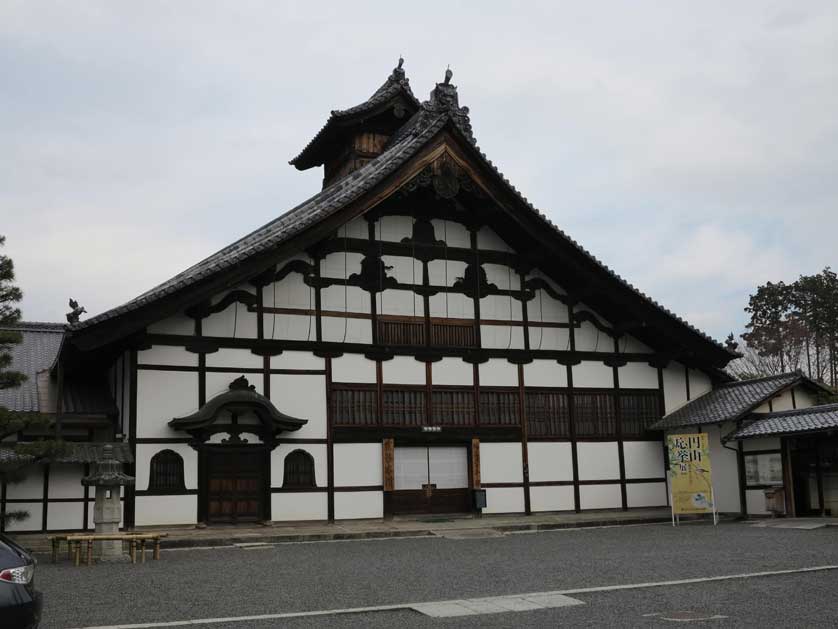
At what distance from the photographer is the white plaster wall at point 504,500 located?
21.3 m

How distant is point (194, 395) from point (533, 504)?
8455mm

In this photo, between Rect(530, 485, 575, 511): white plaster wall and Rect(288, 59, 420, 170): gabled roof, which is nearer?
Rect(530, 485, 575, 511): white plaster wall

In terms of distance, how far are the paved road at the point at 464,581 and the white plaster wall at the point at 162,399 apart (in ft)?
11.2

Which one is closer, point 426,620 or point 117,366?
point 426,620

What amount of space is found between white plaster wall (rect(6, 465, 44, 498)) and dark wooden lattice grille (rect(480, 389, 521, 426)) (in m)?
9.72

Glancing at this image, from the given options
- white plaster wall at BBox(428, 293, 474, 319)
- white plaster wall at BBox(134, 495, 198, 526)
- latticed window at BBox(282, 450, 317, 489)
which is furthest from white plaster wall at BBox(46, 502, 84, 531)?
white plaster wall at BBox(428, 293, 474, 319)

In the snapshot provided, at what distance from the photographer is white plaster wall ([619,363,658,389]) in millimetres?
23312

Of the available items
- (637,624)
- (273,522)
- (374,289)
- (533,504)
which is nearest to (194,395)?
(273,522)

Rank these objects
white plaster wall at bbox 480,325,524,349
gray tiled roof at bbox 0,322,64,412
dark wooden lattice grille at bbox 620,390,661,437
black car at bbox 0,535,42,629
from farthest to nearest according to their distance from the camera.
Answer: dark wooden lattice grille at bbox 620,390,661,437
white plaster wall at bbox 480,325,524,349
gray tiled roof at bbox 0,322,64,412
black car at bbox 0,535,42,629

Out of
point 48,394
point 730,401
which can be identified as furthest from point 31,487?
point 730,401

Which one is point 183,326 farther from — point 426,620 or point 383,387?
point 426,620

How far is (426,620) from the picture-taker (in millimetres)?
8586

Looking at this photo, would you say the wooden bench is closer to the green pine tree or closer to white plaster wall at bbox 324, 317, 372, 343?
the green pine tree

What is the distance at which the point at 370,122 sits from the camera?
90.2 ft
